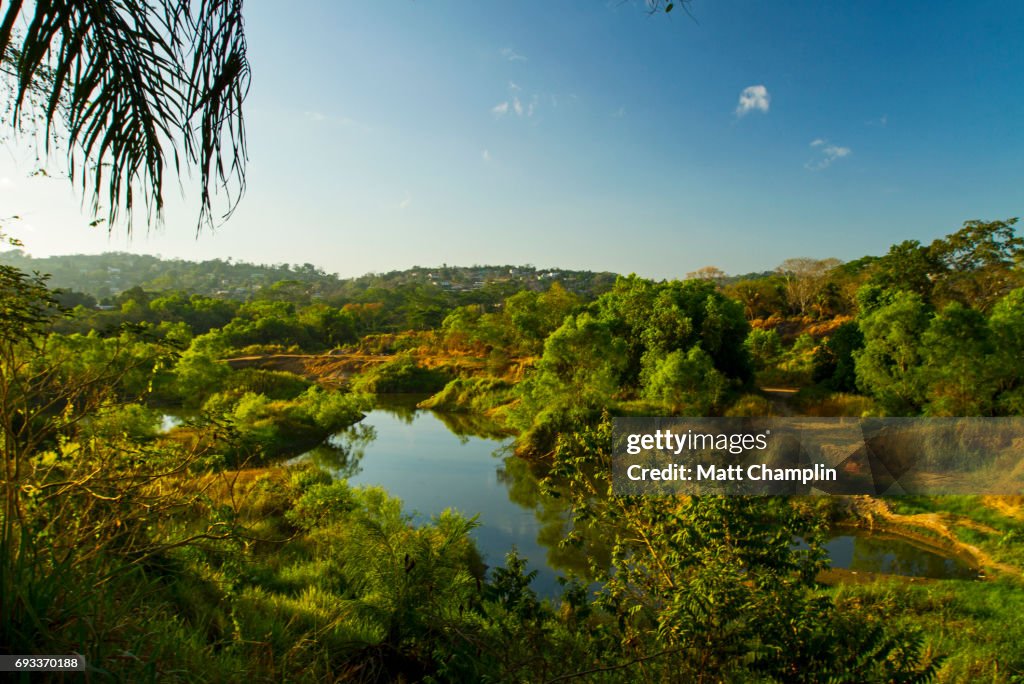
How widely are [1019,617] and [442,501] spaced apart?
10.0 m

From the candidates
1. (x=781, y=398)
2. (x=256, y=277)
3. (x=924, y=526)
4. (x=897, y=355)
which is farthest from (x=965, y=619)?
(x=256, y=277)

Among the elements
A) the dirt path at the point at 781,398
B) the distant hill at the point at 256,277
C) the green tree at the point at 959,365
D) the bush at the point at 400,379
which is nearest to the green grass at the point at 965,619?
the green tree at the point at 959,365

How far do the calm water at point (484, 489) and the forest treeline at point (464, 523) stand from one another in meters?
0.89

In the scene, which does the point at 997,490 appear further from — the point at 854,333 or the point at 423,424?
the point at 423,424

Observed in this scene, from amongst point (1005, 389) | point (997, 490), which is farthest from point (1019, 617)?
point (1005, 389)

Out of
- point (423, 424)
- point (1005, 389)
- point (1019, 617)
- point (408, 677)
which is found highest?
point (1005, 389)

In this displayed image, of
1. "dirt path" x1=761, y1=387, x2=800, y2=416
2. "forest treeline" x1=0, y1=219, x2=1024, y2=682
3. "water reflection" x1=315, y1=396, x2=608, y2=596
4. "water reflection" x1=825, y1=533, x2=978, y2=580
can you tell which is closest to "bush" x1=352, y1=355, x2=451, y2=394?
"forest treeline" x1=0, y1=219, x2=1024, y2=682

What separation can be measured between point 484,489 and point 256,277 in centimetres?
11742

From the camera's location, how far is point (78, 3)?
981mm

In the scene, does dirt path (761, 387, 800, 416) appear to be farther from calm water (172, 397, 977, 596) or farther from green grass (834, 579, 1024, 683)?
green grass (834, 579, 1024, 683)

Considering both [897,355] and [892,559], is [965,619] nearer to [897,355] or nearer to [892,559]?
[892,559]

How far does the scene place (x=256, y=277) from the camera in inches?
4451

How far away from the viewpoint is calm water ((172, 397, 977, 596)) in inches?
352

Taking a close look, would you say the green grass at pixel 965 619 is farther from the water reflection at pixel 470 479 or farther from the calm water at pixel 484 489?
the water reflection at pixel 470 479
